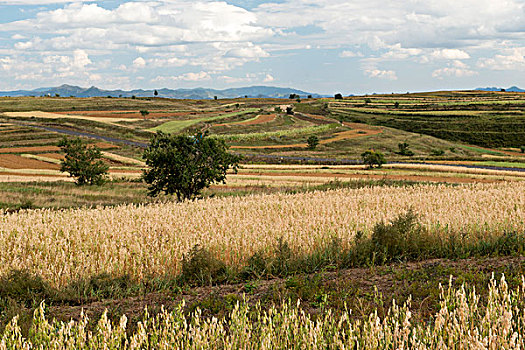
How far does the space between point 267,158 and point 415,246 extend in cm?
7645

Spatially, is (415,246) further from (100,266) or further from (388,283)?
(100,266)

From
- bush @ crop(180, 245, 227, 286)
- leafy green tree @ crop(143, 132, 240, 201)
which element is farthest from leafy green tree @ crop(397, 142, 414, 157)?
bush @ crop(180, 245, 227, 286)

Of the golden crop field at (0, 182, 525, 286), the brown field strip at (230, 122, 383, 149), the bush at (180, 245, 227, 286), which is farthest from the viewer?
the brown field strip at (230, 122, 383, 149)

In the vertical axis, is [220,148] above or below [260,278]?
above

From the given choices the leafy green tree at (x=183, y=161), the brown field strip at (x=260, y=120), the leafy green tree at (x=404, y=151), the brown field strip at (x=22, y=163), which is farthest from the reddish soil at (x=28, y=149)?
the leafy green tree at (x=404, y=151)

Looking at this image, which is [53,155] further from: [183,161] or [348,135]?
[348,135]

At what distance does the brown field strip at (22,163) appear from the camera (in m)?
69.6

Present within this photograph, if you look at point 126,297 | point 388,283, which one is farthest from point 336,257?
point 126,297

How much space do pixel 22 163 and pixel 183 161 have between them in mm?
56033

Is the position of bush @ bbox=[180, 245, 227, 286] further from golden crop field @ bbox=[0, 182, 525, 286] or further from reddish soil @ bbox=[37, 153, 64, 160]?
reddish soil @ bbox=[37, 153, 64, 160]

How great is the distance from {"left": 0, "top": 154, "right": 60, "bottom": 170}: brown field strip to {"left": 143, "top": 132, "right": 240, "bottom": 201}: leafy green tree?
48.1m

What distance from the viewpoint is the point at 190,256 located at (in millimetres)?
10102

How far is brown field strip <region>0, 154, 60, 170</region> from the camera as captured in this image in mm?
69588

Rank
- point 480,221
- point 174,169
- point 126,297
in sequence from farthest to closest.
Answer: point 174,169, point 480,221, point 126,297
